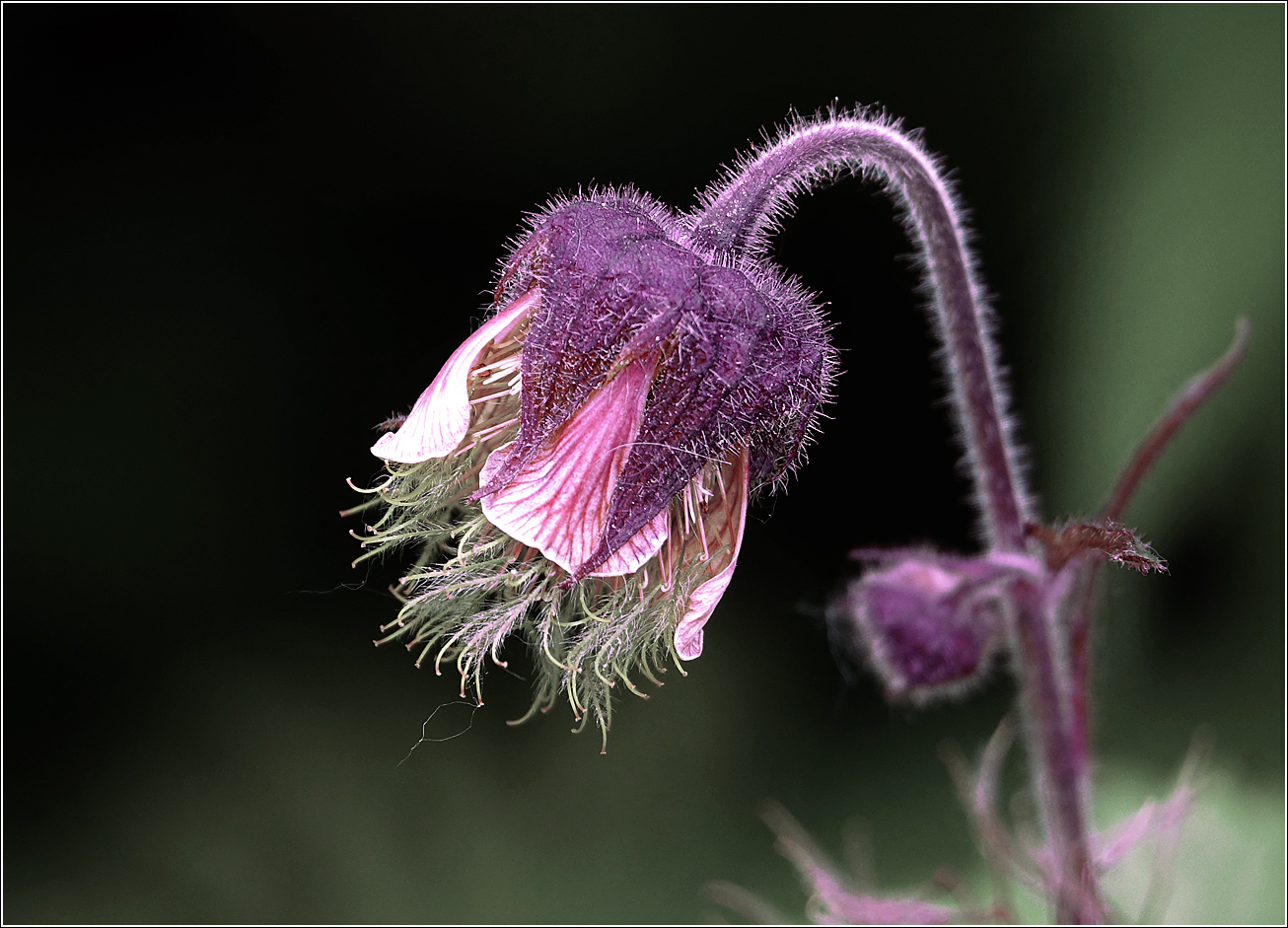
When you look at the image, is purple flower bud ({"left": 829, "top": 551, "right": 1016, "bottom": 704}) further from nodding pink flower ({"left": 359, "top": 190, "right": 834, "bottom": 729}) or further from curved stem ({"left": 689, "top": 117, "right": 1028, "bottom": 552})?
nodding pink flower ({"left": 359, "top": 190, "right": 834, "bottom": 729})

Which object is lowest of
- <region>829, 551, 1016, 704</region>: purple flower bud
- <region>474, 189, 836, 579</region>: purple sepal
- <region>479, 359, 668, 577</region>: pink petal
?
<region>829, 551, 1016, 704</region>: purple flower bud

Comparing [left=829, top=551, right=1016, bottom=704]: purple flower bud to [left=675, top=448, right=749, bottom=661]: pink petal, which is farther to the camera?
[left=829, top=551, right=1016, bottom=704]: purple flower bud

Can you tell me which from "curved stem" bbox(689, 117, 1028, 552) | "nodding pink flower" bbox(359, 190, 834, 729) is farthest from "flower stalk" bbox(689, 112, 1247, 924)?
"nodding pink flower" bbox(359, 190, 834, 729)

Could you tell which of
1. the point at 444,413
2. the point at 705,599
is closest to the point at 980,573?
the point at 705,599

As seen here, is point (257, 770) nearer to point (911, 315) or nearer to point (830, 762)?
point (830, 762)

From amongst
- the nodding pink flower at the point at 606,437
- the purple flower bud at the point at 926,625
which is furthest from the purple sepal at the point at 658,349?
the purple flower bud at the point at 926,625

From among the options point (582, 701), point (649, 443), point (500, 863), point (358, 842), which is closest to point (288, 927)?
point (358, 842)
